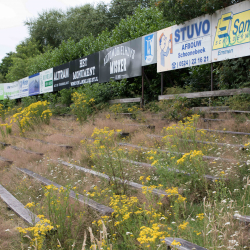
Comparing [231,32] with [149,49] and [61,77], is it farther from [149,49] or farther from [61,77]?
[61,77]

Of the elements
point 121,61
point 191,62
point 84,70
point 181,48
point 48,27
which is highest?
point 48,27

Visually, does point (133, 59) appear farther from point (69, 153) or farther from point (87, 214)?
point (87, 214)

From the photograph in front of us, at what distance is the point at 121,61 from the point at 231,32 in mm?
5324

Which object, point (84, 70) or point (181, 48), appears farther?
point (84, 70)

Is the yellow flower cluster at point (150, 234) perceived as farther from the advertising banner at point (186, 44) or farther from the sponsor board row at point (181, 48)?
the advertising banner at point (186, 44)

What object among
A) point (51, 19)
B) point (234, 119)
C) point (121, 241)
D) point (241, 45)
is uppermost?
point (51, 19)

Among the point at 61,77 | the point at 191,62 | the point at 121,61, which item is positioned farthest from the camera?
the point at 61,77

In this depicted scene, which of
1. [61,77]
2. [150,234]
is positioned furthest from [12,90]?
[150,234]

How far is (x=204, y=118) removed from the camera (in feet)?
23.2

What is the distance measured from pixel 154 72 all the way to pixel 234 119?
247 inches

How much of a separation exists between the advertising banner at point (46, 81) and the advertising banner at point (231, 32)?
14185 mm

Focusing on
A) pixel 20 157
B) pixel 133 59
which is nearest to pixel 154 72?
pixel 133 59

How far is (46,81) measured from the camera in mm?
20016

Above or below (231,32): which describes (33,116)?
below
